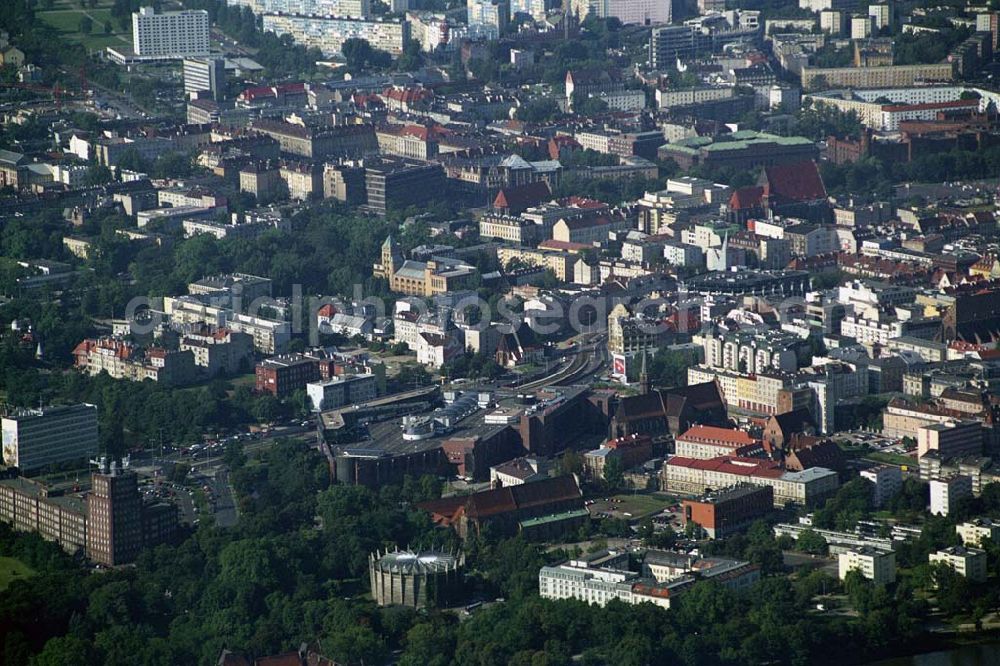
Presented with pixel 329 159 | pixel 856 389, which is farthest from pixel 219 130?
pixel 856 389

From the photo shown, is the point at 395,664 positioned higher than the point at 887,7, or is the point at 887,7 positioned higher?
the point at 887,7

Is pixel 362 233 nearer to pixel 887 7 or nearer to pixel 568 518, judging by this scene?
pixel 568 518

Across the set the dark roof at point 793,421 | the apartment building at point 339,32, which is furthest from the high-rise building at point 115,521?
the apartment building at point 339,32

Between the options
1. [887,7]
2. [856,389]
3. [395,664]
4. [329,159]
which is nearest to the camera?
[395,664]

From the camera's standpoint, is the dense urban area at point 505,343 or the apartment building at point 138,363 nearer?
the dense urban area at point 505,343

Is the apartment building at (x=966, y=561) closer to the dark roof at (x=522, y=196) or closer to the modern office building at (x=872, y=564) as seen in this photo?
the modern office building at (x=872, y=564)

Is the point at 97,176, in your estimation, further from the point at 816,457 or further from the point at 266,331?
the point at 816,457

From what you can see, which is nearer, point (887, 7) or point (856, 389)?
point (856, 389)
